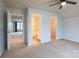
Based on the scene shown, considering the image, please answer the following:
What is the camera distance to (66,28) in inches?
255

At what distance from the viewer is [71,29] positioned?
601 centimetres

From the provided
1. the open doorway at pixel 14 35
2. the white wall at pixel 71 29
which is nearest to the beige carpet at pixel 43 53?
the open doorway at pixel 14 35

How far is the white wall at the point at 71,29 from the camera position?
5.56m

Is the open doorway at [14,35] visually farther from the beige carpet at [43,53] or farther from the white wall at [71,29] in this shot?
the white wall at [71,29]

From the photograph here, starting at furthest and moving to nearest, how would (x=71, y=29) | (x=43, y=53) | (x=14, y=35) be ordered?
(x=14, y=35)
(x=71, y=29)
(x=43, y=53)

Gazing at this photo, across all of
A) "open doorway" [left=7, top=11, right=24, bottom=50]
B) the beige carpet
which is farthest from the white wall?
"open doorway" [left=7, top=11, right=24, bottom=50]

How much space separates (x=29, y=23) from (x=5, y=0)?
1.78 m

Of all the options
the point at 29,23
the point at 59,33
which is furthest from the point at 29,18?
the point at 59,33

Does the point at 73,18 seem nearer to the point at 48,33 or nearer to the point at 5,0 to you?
the point at 48,33

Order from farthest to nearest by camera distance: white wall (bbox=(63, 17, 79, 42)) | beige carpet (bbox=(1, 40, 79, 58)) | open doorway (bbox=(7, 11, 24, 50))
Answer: white wall (bbox=(63, 17, 79, 42)) → open doorway (bbox=(7, 11, 24, 50)) → beige carpet (bbox=(1, 40, 79, 58))

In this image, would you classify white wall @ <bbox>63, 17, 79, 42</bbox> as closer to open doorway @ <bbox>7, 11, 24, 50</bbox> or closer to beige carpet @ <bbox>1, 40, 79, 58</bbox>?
beige carpet @ <bbox>1, 40, 79, 58</bbox>

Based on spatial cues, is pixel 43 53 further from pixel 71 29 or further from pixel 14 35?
Result: pixel 14 35

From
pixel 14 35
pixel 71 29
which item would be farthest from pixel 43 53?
pixel 14 35

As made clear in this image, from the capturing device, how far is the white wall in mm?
5559
